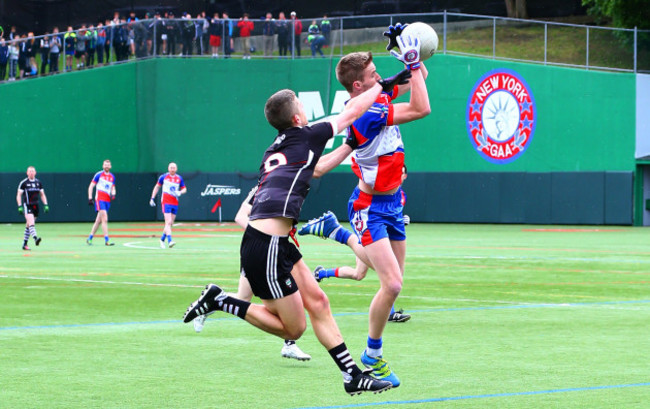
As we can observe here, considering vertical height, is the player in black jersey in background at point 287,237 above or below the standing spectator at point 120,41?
below

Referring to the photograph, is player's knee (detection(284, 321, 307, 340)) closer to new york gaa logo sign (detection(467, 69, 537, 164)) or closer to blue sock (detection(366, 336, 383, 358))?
blue sock (detection(366, 336, 383, 358))

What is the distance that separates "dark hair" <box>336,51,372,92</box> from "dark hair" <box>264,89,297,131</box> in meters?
1.20

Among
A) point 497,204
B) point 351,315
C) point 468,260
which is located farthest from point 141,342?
point 497,204

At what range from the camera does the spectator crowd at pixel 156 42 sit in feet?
151

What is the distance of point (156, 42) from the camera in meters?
47.5

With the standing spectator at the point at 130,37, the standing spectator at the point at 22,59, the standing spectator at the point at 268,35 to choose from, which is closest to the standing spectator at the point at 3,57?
the standing spectator at the point at 22,59

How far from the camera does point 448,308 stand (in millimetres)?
14305

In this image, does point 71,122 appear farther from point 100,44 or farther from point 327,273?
point 327,273

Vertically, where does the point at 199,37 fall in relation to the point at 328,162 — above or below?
above

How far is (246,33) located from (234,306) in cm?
3941

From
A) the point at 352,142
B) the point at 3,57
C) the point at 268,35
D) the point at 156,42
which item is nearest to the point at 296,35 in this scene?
the point at 268,35

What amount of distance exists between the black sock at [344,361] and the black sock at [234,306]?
2.61 ft

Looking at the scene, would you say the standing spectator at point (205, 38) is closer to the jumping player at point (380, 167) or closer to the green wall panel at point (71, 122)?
the green wall panel at point (71, 122)

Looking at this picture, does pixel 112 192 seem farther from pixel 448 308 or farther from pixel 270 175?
pixel 270 175
